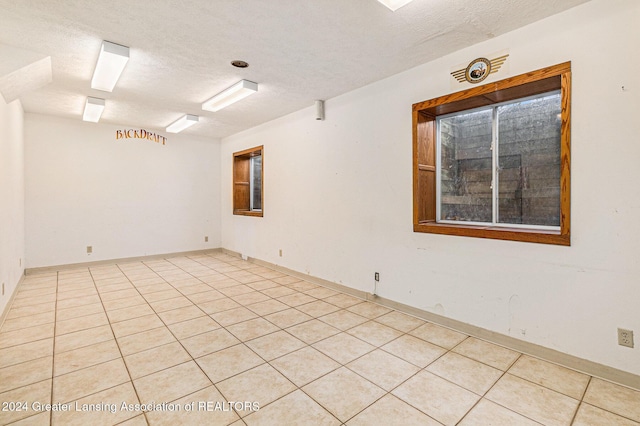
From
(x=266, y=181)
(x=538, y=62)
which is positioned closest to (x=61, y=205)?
(x=266, y=181)

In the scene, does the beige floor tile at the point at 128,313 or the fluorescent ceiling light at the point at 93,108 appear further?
the fluorescent ceiling light at the point at 93,108

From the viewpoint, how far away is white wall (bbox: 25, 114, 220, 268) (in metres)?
5.20

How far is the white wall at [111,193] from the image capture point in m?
5.20

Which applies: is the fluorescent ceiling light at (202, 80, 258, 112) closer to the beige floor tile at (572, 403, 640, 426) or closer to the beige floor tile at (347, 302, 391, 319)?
the beige floor tile at (347, 302, 391, 319)

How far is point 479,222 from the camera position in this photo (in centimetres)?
311

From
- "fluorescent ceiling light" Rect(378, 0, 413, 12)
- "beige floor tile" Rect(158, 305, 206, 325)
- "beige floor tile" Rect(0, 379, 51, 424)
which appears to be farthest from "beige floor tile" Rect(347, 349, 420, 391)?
"fluorescent ceiling light" Rect(378, 0, 413, 12)

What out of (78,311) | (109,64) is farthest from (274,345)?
(109,64)

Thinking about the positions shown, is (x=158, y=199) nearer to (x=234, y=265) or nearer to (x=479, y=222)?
(x=234, y=265)

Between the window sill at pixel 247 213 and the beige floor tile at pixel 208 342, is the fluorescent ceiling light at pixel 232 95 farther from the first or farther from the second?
the beige floor tile at pixel 208 342

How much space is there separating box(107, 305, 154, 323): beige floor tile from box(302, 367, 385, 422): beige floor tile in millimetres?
2316

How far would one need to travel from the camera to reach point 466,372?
7.44 ft

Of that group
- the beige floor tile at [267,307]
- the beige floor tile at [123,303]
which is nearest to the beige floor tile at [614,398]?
the beige floor tile at [267,307]

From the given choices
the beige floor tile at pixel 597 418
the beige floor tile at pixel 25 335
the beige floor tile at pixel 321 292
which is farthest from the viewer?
the beige floor tile at pixel 321 292

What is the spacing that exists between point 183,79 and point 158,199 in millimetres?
3588
